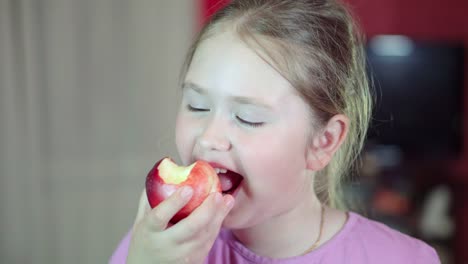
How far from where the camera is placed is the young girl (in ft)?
2.87

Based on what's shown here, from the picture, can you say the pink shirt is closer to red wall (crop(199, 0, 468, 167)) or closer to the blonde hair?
the blonde hair

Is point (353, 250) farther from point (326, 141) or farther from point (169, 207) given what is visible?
point (169, 207)

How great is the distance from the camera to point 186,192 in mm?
822

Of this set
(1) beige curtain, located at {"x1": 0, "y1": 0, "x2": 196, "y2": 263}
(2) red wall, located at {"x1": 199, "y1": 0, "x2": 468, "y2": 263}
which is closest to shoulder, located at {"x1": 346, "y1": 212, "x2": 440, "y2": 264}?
(1) beige curtain, located at {"x1": 0, "y1": 0, "x2": 196, "y2": 263}

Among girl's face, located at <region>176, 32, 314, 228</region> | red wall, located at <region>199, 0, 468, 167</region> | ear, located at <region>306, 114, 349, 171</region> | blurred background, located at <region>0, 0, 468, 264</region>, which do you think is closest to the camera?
girl's face, located at <region>176, 32, 314, 228</region>

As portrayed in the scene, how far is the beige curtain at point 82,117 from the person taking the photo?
304cm

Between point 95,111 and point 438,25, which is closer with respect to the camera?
point 95,111

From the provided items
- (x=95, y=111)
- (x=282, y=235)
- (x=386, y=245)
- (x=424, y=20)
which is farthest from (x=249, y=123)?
(x=424, y=20)

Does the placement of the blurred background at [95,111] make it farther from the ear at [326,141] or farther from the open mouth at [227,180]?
the open mouth at [227,180]

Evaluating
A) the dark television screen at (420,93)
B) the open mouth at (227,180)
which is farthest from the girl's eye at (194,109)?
the dark television screen at (420,93)

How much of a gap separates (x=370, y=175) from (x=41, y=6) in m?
2.13

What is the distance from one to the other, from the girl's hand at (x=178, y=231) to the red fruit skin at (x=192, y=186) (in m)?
0.02

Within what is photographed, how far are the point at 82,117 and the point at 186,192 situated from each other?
2.47 meters

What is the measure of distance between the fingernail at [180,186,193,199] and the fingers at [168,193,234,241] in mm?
26
